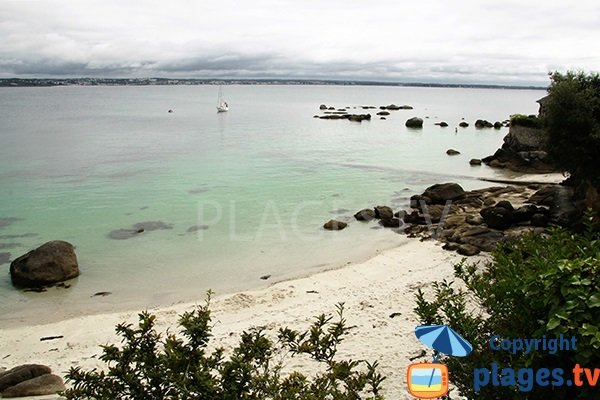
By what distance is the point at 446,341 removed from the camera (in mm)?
4809

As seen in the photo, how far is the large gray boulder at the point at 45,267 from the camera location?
46.9 ft

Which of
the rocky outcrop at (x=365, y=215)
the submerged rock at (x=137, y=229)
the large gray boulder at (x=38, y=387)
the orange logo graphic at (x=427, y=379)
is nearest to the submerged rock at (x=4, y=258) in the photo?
the submerged rock at (x=137, y=229)

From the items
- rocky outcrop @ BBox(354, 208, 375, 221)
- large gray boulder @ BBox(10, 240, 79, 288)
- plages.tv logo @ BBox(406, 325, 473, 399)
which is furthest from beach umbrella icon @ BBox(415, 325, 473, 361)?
rocky outcrop @ BBox(354, 208, 375, 221)

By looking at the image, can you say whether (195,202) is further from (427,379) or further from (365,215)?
(427,379)

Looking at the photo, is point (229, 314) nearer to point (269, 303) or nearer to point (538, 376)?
point (269, 303)

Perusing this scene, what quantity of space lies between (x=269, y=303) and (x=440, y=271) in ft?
18.0

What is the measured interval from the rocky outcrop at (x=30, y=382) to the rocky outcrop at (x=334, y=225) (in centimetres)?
1299

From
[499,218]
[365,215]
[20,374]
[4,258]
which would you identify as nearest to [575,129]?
[499,218]

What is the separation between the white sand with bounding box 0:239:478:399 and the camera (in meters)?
9.59

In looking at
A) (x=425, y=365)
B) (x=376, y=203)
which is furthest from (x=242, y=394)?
(x=376, y=203)

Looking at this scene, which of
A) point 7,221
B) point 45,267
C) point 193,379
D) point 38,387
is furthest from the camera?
point 7,221

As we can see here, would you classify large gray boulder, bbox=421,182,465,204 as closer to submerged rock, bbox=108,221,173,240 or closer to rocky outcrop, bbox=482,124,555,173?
rocky outcrop, bbox=482,124,555,173

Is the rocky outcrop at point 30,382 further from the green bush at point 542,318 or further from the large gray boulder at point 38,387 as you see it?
→ the green bush at point 542,318

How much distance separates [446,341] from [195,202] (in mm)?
21966
